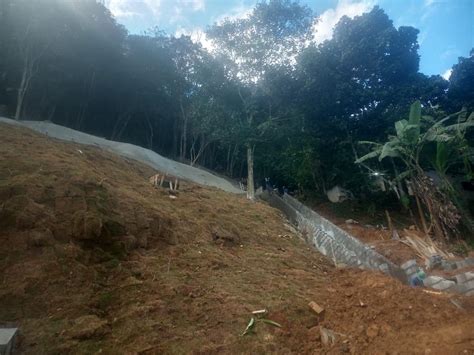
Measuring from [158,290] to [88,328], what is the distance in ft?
3.06

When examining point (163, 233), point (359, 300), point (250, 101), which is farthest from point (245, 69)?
point (359, 300)

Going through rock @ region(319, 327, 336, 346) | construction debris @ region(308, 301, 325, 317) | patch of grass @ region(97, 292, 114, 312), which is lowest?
patch of grass @ region(97, 292, 114, 312)

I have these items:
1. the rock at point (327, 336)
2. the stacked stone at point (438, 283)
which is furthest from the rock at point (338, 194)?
the rock at point (327, 336)

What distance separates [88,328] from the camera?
323 centimetres

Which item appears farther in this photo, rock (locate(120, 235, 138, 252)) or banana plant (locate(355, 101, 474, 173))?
banana plant (locate(355, 101, 474, 173))

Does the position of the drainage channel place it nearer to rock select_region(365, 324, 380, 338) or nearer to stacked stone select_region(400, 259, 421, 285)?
stacked stone select_region(400, 259, 421, 285)

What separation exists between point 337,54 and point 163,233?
498 inches

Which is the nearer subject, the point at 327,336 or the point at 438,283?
the point at 327,336

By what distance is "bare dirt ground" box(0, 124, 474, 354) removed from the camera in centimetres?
328

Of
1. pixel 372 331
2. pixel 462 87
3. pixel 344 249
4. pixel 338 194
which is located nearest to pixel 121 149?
pixel 338 194

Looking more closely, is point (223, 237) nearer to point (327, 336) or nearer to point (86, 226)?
point (86, 226)

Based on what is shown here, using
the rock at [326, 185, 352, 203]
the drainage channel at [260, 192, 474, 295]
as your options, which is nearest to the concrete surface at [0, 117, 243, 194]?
the rock at [326, 185, 352, 203]

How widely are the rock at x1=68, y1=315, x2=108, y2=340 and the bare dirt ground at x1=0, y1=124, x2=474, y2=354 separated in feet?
0.03

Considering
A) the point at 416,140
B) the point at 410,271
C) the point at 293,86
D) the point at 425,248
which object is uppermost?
the point at 293,86
